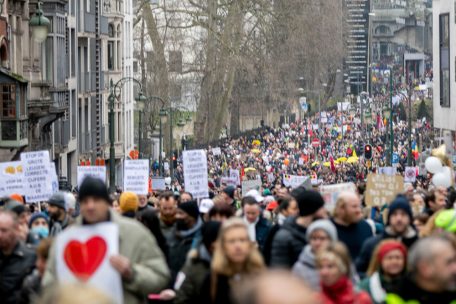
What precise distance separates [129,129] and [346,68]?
8510 cm

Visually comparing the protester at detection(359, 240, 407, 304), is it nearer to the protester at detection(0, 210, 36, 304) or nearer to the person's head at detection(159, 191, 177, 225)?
the protester at detection(0, 210, 36, 304)

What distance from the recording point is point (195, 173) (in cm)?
2484

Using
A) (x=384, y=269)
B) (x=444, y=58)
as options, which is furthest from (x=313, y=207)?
(x=444, y=58)

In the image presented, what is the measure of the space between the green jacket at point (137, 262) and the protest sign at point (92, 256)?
0.10 m

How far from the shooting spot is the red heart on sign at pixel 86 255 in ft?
33.3

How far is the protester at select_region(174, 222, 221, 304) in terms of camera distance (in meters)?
10.6

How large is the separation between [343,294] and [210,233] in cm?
179

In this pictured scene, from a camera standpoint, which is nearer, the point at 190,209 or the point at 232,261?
the point at 232,261

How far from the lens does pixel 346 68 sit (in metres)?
164

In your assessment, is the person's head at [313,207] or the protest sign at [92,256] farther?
the person's head at [313,207]

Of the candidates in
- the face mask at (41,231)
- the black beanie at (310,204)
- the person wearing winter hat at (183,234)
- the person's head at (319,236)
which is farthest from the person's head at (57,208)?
the person's head at (319,236)

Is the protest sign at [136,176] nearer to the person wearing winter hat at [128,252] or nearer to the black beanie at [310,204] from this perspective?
the black beanie at [310,204]

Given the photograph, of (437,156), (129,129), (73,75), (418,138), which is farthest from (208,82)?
(437,156)

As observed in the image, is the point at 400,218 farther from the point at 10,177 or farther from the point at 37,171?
the point at 10,177
